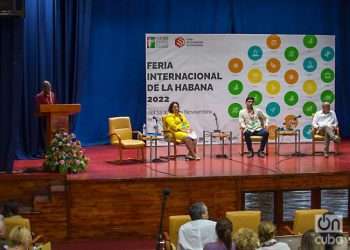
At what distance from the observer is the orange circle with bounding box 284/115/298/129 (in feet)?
40.1

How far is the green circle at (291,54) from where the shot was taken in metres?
13.6

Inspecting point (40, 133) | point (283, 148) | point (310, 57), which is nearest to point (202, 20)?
point (310, 57)

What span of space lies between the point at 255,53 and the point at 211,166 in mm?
3812

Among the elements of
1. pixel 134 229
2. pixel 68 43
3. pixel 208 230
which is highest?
pixel 68 43

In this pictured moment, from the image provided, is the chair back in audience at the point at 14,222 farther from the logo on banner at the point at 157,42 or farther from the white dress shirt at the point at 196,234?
the logo on banner at the point at 157,42

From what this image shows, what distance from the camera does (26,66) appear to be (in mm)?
12203

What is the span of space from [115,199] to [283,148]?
4.40 meters

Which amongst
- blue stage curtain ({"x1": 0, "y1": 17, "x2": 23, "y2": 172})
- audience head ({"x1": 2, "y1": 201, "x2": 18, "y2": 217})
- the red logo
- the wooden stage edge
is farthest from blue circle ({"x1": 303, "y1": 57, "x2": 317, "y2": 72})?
audience head ({"x1": 2, "y1": 201, "x2": 18, "y2": 217})

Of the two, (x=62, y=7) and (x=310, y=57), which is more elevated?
(x=62, y=7)

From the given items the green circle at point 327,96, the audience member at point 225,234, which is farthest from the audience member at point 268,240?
the green circle at point 327,96

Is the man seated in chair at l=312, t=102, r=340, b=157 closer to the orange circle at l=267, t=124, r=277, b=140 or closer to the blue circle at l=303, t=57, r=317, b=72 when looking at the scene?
the orange circle at l=267, t=124, r=277, b=140

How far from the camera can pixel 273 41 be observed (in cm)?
1355

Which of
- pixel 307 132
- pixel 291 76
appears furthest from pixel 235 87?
pixel 307 132

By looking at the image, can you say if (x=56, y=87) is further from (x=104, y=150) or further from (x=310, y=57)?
(x=310, y=57)
